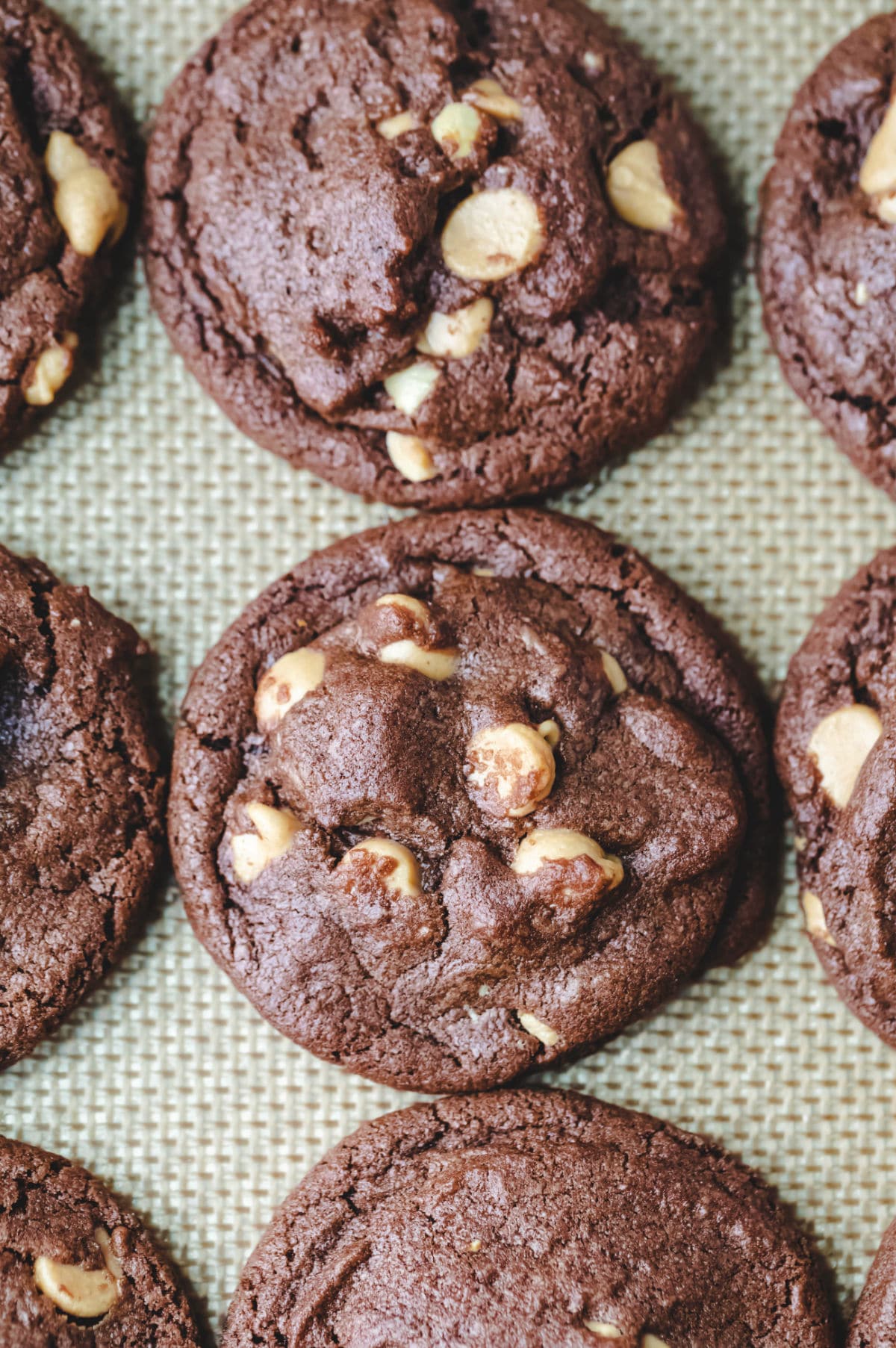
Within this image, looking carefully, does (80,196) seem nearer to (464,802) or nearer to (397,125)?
(397,125)

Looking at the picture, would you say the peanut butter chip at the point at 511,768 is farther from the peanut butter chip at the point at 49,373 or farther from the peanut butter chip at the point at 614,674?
the peanut butter chip at the point at 49,373

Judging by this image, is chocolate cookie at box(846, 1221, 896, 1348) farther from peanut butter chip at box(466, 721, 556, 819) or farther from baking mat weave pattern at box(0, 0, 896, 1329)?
peanut butter chip at box(466, 721, 556, 819)

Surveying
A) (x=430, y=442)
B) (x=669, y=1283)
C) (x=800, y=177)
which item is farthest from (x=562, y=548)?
(x=669, y=1283)

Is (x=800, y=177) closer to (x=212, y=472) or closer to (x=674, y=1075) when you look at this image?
(x=212, y=472)

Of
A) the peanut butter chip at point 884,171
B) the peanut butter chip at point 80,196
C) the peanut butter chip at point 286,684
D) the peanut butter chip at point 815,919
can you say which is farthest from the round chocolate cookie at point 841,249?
the peanut butter chip at point 80,196

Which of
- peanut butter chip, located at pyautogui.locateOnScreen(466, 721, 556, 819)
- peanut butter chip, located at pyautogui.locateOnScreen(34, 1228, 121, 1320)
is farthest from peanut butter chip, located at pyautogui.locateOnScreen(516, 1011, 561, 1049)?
peanut butter chip, located at pyautogui.locateOnScreen(34, 1228, 121, 1320)

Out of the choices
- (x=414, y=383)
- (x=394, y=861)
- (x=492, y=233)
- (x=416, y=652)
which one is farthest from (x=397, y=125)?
(x=394, y=861)

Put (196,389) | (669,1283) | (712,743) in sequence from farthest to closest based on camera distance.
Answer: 1. (196,389)
2. (712,743)
3. (669,1283)
